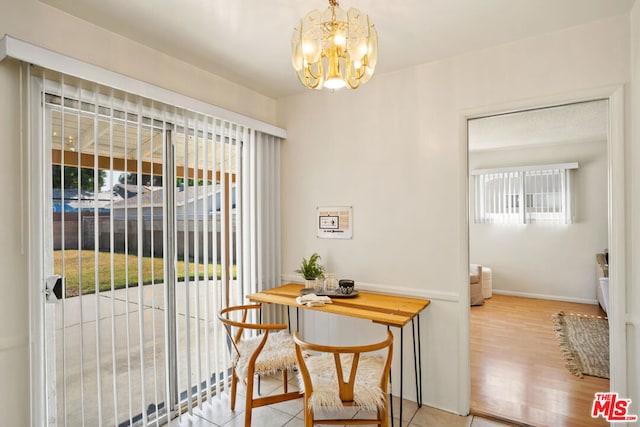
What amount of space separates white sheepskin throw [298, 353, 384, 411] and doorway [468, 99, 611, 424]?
3.91 meters

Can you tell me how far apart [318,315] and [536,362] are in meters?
2.17

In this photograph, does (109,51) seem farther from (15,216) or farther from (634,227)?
(634,227)

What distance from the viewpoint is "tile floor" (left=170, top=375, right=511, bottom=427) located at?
7.72 feet

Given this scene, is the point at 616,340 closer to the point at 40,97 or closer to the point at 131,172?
the point at 131,172

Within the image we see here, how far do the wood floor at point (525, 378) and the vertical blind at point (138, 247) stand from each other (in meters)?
2.18

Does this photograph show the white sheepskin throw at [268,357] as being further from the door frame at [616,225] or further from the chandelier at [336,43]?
the door frame at [616,225]

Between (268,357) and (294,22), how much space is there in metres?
2.15

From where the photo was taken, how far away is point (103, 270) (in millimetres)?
2037

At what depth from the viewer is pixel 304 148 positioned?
3.24 metres

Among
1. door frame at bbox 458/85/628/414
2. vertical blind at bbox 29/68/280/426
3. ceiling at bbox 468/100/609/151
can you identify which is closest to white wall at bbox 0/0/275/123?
vertical blind at bbox 29/68/280/426

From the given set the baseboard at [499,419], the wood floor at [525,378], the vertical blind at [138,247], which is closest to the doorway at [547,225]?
the wood floor at [525,378]

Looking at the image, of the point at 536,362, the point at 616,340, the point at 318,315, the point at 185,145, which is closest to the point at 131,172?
the point at 185,145

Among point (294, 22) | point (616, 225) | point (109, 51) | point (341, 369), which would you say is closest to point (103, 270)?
point (109, 51)
